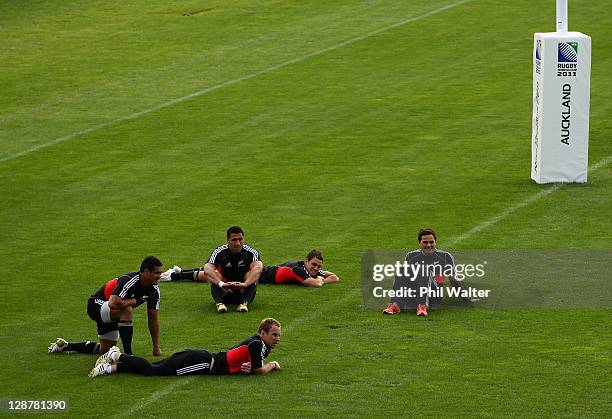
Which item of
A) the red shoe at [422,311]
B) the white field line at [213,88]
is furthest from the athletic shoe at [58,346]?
the white field line at [213,88]

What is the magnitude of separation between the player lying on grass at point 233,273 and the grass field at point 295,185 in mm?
247

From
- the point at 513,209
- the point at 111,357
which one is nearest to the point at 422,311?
the point at 111,357

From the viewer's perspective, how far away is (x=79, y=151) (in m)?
29.2

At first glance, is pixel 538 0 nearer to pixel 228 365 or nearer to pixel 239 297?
pixel 239 297

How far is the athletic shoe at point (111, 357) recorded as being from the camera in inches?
619

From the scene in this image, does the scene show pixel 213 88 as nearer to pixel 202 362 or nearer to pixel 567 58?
pixel 567 58

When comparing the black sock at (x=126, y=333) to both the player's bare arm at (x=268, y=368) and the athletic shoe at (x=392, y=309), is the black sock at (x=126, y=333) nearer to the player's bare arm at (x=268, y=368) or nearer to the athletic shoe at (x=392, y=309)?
the player's bare arm at (x=268, y=368)

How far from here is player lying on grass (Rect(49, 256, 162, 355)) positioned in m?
16.2

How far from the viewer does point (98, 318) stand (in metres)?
16.5

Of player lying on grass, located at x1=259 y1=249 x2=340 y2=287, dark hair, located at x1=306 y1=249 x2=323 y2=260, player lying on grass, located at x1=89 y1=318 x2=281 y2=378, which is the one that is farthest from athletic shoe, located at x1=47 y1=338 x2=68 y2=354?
dark hair, located at x1=306 y1=249 x2=323 y2=260

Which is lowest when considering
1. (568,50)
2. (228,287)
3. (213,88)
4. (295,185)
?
(228,287)

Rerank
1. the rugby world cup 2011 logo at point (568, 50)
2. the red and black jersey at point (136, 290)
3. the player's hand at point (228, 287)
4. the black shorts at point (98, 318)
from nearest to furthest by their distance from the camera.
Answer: the red and black jersey at point (136, 290) < the black shorts at point (98, 318) < the player's hand at point (228, 287) < the rugby world cup 2011 logo at point (568, 50)

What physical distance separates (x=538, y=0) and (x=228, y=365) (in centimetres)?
3144

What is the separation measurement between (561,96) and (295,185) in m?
5.13
